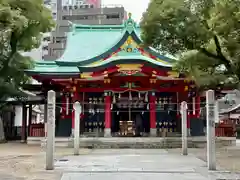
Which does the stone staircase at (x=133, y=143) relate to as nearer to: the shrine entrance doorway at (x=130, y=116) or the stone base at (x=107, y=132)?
the stone base at (x=107, y=132)

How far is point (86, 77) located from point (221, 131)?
9.10 m

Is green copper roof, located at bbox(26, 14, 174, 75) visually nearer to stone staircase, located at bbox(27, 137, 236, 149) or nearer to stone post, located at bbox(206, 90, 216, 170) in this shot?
stone staircase, located at bbox(27, 137, 236, 149)

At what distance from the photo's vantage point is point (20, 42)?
19.8 m

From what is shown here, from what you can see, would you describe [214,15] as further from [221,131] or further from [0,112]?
[0,112]

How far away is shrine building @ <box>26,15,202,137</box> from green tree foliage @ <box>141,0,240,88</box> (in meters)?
4.05

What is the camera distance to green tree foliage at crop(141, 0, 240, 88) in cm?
1356

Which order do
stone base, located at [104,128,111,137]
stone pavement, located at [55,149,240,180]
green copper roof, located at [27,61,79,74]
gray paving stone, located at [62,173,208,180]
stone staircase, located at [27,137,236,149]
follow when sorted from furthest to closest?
green copper roof, located at [27,61,79,74]
stone base, located at [104,128,111,137]
stone staircase, located at [27,137,236,149]
stone pavement, located at [55,149,240,180]
gray paving stone, located at [62,173,208,180]

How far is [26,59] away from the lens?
2153 cm

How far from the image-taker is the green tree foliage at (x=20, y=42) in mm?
17163

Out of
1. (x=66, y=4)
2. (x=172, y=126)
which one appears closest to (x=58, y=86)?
(x=172, y=126)

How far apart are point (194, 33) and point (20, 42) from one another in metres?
9.82

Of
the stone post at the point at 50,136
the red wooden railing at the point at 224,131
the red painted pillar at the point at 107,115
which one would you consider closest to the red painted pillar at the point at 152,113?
the red painted pillar at the point at 107,115

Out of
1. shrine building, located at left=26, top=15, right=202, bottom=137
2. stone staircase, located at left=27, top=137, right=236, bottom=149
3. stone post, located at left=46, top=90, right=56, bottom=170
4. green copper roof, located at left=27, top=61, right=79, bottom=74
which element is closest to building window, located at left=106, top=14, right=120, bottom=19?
shrine building, located at left=26, top=15, right=202, bottom=137

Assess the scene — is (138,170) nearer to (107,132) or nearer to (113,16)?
(107,132)
